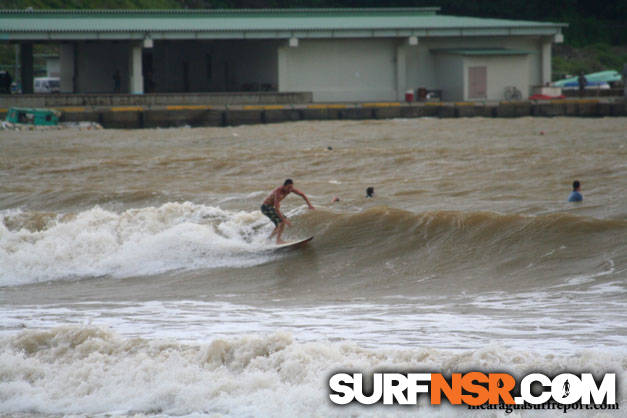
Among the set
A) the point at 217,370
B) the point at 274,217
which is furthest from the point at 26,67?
the point at 217,370

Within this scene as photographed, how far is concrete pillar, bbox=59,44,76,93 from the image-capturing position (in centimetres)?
4909

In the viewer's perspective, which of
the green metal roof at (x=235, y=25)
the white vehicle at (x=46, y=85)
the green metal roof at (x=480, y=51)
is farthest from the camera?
the white vehicle at (x=46, y=85)

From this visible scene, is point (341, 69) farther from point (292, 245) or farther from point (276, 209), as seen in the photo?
point (292, 245)

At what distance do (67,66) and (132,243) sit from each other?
35.0 metres

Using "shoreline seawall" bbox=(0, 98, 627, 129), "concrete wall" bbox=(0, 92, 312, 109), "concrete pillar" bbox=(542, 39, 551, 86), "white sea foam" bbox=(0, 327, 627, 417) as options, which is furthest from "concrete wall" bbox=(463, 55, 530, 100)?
"white sea foam" bbox=(0, 327, 627, 417)

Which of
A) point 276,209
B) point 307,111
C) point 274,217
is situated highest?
point 307,111

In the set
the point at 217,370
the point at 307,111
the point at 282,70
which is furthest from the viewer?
the point at 282,70

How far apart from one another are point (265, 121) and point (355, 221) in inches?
973

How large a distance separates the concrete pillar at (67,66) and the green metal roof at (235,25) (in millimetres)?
1733

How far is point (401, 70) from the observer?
157 ft

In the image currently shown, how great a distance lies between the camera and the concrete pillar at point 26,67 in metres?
46.2

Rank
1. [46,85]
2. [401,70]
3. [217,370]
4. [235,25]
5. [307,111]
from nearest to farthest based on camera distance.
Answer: [217,370]
[307,111]
[235,25]
[401,70]
[46,85]

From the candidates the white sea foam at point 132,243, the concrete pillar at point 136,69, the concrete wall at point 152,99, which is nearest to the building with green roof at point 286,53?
the concrete pillar at point 136,69

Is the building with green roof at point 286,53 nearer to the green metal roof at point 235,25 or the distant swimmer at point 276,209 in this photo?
the green metal roof at point 235,25
